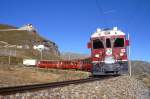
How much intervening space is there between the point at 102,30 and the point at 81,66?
17.4 meters

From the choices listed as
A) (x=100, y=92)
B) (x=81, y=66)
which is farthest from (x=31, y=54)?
(x=100, y=92)

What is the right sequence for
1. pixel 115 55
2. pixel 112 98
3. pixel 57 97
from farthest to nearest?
1. pixel 115 55
2. pixel 112 98
3. pixel 57 97

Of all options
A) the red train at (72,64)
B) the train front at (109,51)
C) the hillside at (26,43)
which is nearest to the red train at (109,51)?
the train front at (109,51)

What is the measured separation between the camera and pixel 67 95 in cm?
1362

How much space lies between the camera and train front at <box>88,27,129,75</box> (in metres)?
30.2

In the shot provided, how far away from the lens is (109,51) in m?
31.1

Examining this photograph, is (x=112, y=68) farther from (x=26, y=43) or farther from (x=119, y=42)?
(x=26, y=43)

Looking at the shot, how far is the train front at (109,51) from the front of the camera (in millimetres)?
30250

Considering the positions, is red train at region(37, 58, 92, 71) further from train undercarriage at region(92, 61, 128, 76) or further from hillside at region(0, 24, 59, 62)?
hillside at region(0, 24, 59, 62)

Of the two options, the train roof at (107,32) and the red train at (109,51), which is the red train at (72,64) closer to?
the train roof at (107,32)

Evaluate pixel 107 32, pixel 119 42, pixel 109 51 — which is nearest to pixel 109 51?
pixel 109 51

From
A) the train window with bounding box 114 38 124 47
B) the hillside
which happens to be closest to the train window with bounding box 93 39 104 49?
the train window with bounding box 114 38 124 47

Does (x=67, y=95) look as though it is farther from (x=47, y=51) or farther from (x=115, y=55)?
(x=47, y=51)

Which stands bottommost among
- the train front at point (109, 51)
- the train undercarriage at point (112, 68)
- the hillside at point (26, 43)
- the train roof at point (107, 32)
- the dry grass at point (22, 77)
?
the dry grass at point (22, 77)
